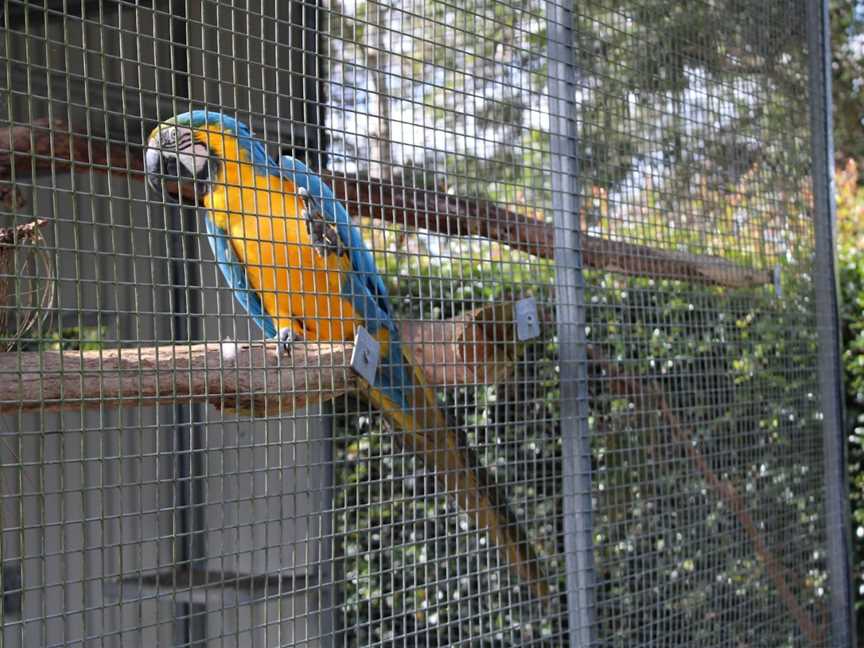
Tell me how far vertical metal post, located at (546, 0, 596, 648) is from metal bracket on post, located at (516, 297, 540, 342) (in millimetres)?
44

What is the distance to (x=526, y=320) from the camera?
1.58m

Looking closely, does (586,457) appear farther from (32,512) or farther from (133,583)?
(32,512)

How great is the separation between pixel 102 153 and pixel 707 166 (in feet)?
4.08

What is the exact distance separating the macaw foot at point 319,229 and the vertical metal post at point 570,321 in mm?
389

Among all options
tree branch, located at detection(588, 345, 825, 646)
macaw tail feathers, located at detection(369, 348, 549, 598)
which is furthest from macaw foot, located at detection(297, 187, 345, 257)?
tree branch, located at detection(588, 345, 825, 646)

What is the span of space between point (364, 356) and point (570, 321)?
42 cm

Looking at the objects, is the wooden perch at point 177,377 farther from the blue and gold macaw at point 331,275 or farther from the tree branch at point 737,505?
the tree branch at point 737,505

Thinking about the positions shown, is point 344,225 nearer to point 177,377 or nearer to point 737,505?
point 177,377

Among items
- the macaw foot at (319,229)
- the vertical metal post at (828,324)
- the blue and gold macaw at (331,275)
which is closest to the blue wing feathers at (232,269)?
the blue and gold macaw at (331,275)

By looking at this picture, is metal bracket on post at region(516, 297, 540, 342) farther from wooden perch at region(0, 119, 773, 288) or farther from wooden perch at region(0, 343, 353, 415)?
wooden perch at region(0, 343, 353, 415)

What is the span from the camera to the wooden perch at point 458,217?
1406mm

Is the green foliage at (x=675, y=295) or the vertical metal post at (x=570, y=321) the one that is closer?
the vertical metal post at (x=570, y=321)

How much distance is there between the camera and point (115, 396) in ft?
3.57

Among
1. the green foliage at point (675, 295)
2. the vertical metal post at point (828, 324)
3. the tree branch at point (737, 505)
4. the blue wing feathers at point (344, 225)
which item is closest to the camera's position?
the blue wing feathers at point (344, 225)
